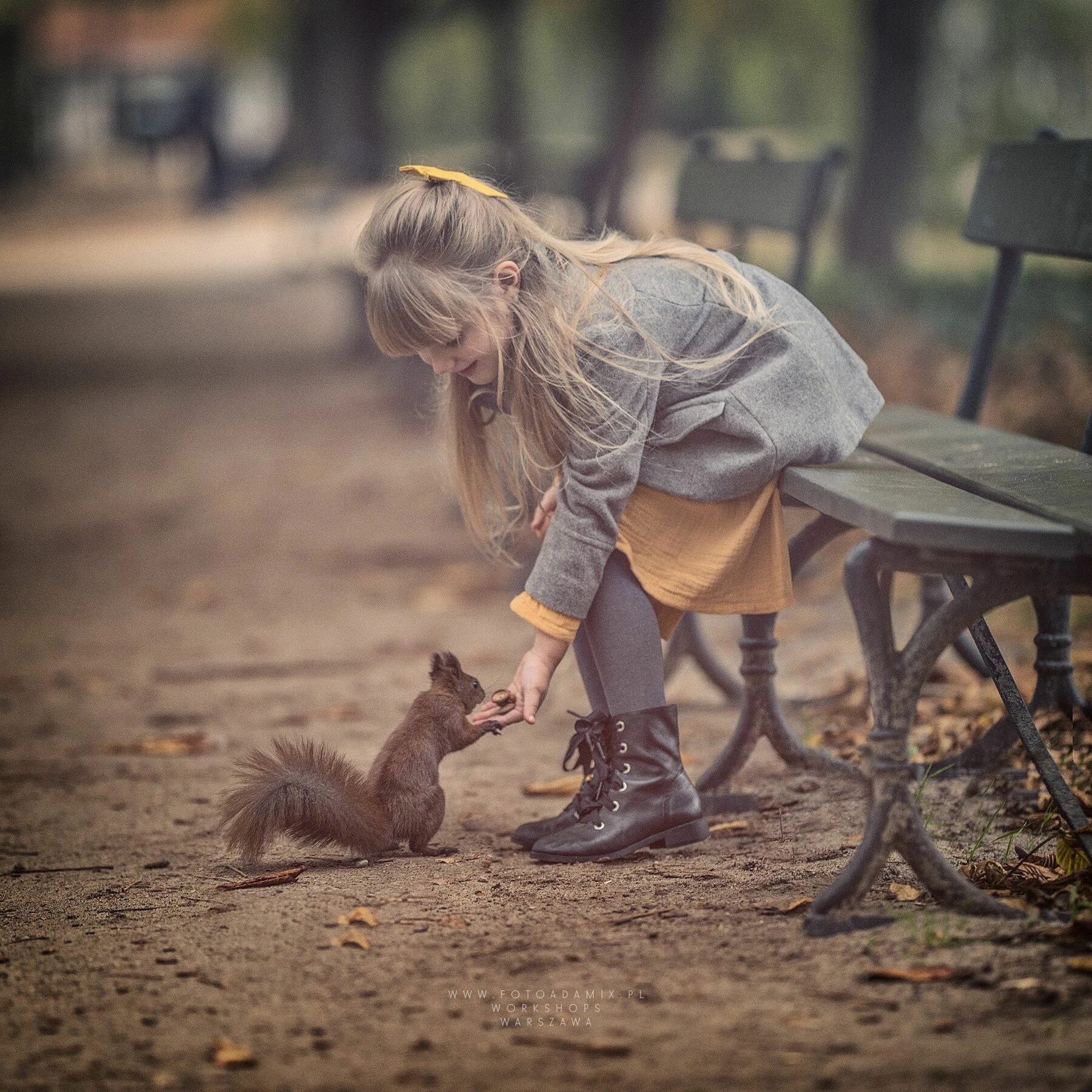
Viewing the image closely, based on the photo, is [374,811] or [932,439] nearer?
[374,811]

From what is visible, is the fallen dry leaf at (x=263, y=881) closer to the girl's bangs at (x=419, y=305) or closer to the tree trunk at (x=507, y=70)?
the girl's bangs at (x=419, y=305)

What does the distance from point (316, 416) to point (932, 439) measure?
7378 millimetres

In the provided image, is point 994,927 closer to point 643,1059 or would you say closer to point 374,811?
point 643,1059

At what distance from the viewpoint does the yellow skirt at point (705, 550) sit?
283 cm

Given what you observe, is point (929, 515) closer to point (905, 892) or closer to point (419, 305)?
point (905, 892)

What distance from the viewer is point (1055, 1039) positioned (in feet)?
6.48

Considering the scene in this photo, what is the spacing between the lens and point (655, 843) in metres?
2.93

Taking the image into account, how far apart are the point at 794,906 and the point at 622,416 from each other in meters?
0.93

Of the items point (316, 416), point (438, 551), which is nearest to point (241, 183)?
point (316, 416)

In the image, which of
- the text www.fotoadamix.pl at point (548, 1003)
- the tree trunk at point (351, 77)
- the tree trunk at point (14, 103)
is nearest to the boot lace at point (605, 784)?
the text www.fotoadamix.pl at point (548, 1003)

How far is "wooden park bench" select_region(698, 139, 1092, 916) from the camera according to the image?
2291 millimetres

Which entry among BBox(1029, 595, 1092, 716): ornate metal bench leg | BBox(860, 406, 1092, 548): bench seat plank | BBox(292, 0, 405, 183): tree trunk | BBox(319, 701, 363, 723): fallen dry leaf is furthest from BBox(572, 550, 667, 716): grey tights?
BBox(292, 0, 405, 183): tree trunk

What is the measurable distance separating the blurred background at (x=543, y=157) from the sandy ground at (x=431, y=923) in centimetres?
144

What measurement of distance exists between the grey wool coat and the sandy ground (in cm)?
61
